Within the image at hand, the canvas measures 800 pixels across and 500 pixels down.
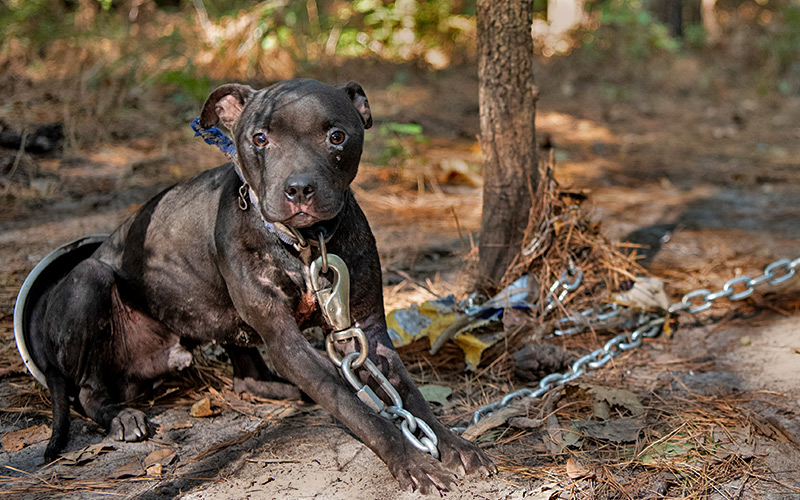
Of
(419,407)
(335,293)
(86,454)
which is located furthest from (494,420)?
(86,454)

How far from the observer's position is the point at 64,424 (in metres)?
2.93

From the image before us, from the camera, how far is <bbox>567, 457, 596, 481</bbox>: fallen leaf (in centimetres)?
248

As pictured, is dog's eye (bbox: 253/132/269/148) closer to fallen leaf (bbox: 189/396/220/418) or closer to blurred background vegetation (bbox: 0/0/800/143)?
fallen leaf (bbox: 189/396/220/418)

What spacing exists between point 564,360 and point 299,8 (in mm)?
7277

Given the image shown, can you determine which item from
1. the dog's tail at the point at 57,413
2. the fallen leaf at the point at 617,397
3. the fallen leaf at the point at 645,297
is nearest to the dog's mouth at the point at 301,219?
the dog's tail at the point at 57,413

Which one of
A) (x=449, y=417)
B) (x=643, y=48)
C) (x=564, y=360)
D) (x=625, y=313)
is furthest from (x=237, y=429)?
(x=643, y=48)

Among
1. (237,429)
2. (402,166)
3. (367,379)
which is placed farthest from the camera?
(402,166)

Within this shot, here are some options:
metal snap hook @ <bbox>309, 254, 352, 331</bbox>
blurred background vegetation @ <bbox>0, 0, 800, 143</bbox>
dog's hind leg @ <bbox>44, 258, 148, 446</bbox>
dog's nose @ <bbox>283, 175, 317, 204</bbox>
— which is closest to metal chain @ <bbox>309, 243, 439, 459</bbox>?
metal snap hook @ <bbox>309, 254, 352, 331</bbox>

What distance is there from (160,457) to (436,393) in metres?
1.19

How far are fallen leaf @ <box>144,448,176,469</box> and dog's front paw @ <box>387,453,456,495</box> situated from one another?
0.88 meters

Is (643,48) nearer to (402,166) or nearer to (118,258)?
(402,166)

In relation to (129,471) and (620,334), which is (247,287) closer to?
(129,471)

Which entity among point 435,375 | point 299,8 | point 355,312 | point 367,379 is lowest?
point 435,375

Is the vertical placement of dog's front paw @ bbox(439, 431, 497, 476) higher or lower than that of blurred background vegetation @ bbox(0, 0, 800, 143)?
lower
